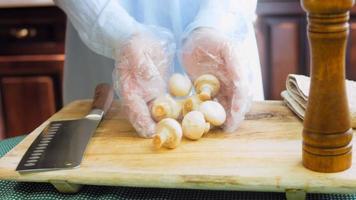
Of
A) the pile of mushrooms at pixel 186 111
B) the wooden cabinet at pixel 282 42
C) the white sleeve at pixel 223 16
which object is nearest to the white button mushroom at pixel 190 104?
the pile of mushrooms at pixel 186 111

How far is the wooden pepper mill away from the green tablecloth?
0.05 metres

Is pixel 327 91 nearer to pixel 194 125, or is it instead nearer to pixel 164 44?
pixel 194 125

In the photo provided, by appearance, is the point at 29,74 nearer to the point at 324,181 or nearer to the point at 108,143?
the point at 108,143

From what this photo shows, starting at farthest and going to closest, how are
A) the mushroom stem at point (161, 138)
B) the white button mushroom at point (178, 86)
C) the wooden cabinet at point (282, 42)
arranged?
the wooden cabinet at point (282, 42) → the white button mushroom at point (178, 86) → the mushroom stem at point (161, 138)

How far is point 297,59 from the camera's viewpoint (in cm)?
154

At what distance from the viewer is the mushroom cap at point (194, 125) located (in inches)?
24.1

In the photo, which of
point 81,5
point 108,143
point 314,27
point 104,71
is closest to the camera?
point 314,27

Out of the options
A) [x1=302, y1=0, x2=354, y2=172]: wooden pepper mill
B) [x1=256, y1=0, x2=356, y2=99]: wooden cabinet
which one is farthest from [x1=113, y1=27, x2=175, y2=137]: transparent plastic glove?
[x1=256, y1=0, x2=356, y2=99]: wooden cabinet

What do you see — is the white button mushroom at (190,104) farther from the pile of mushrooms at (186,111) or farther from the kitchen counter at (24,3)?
the kitchen counter at (24,3)

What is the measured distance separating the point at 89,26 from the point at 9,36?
88 cm

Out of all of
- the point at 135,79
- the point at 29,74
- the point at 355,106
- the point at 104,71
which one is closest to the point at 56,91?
the point at 29,74

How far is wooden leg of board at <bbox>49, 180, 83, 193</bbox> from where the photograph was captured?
0.53 meters

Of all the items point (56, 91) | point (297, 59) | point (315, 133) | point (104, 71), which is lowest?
point (56, 91)

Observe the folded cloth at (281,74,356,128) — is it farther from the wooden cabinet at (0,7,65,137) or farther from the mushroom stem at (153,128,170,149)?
the wooden cabinet at (0,7,65,137)
